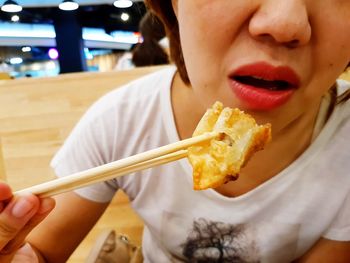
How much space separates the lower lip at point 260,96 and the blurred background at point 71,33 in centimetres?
646

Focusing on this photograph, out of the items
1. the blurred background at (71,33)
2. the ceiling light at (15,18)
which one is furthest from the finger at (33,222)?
the ceiling light at (15,18)

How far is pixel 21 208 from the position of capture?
0.57 metres

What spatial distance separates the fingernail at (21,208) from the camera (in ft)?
1.84

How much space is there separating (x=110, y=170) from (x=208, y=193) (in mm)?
549

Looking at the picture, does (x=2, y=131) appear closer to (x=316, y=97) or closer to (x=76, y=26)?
(x=316, y=97)

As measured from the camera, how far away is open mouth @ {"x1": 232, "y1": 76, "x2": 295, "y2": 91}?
72cm

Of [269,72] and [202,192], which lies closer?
[269,72]

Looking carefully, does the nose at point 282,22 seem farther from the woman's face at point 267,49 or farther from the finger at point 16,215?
the finger at point 16,215

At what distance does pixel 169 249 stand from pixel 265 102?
598 millimetres

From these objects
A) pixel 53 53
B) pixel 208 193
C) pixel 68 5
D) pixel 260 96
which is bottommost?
pixel 208 193

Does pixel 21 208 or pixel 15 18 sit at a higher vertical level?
pixel 15 18

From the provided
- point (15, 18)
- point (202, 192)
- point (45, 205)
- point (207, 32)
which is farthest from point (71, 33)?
point (45, 205)

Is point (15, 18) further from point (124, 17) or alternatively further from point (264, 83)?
point (264, 83)

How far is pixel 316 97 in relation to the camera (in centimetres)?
79
